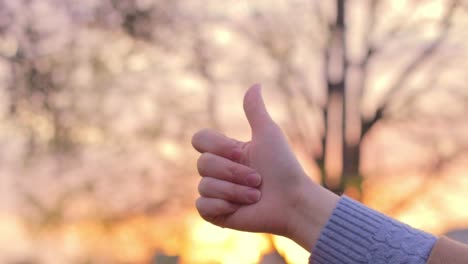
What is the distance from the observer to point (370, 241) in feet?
5.12

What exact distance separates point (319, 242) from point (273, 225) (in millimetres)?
176

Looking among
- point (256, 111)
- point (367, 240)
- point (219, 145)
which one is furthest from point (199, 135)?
point (367, 240)

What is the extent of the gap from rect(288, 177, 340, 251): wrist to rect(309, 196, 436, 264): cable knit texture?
33mm

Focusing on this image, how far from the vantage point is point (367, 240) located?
1563 mm

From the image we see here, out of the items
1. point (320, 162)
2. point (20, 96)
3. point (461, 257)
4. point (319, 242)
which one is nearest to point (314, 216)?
point (319, 242)

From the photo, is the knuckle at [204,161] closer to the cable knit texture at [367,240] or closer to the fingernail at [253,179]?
the fingernail at [253,179]

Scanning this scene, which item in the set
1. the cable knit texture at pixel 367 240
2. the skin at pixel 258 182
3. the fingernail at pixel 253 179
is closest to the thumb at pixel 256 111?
the skin at pixel 258 182

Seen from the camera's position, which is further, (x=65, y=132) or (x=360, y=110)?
(x=360, y=110)

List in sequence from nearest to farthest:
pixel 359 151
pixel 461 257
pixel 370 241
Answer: pixel 461 257
pixel 370 241
pixel 359 151

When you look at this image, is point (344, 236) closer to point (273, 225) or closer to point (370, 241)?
point (370, 241)

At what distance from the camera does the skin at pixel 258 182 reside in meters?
1.72

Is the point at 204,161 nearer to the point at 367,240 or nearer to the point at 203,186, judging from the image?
the point at 203,186

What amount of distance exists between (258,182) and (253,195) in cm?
4

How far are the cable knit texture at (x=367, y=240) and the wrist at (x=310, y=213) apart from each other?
0.03m
